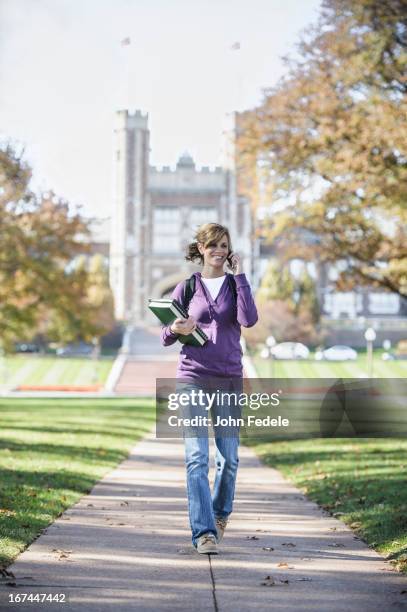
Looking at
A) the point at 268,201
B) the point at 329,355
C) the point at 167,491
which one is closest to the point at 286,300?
the point at 329,355

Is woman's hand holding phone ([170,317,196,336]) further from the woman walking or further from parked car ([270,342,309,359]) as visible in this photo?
parked car ([270,342,309,359])

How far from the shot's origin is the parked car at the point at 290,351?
182 ft

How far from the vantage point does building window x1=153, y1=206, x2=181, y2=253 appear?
A: 67500 mm

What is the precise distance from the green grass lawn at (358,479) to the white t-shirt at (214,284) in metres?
1.54

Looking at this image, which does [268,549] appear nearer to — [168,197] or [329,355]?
[329,355]

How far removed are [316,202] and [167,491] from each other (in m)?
9.82

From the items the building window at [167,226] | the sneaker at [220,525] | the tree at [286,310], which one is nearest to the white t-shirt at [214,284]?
the sneaker at [220,525]

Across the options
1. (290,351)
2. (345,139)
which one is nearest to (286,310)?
(290,351)

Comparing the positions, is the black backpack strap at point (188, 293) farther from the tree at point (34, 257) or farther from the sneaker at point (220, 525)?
the tree at point (34, 257)

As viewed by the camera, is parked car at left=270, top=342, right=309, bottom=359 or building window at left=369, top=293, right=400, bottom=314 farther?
building window at left=369, top=293, right=400, bottom=314

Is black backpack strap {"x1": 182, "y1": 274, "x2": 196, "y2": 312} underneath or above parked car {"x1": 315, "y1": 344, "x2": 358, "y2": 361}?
A: above

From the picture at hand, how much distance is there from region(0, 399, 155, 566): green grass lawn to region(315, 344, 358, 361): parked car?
35.0 m

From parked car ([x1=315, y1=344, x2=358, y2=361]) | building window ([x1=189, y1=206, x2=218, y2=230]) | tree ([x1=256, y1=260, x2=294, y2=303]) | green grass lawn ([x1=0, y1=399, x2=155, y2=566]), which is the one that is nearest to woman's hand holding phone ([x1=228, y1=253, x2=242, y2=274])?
green grass lawn ([x1=0, y1=399, x2=155, y2=566])

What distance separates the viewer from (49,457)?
11016mm
